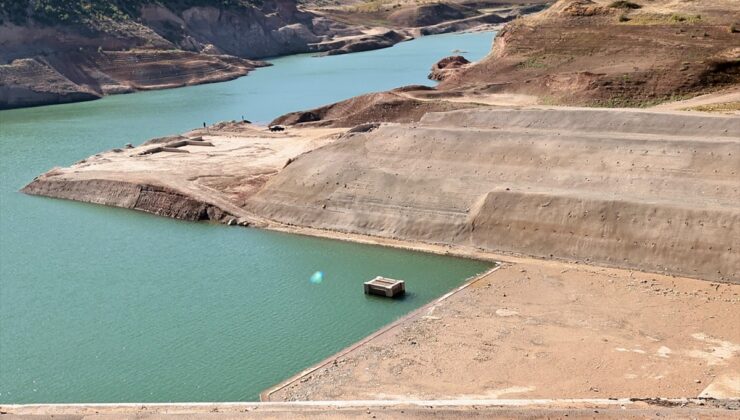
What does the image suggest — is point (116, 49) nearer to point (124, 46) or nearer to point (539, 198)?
point (124, 46)

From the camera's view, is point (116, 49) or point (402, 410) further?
point (116, 49)

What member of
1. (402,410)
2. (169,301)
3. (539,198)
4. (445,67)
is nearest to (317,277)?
(169,301)

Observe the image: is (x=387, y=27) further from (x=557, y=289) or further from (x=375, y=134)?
(x=557, y=289)

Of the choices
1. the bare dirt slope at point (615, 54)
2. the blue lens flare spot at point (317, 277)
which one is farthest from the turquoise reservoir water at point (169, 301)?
the bare dirt slope at point (615, 54)

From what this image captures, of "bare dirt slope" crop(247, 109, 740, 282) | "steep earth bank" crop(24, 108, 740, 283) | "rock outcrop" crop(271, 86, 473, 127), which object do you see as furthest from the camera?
"rock outcrop" crop(271, 86, 473, 127)

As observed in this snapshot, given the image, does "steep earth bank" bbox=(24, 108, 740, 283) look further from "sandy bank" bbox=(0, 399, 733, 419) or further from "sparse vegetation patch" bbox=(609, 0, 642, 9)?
"sparse vegetation patch" bbox=(609, 0, 642, 9)

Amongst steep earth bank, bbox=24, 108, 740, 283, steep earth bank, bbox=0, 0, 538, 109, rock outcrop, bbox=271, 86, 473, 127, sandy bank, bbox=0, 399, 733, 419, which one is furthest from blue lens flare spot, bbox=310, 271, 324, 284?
steep earth bank, bbox=0, 0, 538, 109

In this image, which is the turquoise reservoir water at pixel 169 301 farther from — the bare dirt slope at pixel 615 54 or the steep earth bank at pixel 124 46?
the steep earth bank at pixel 124 46
